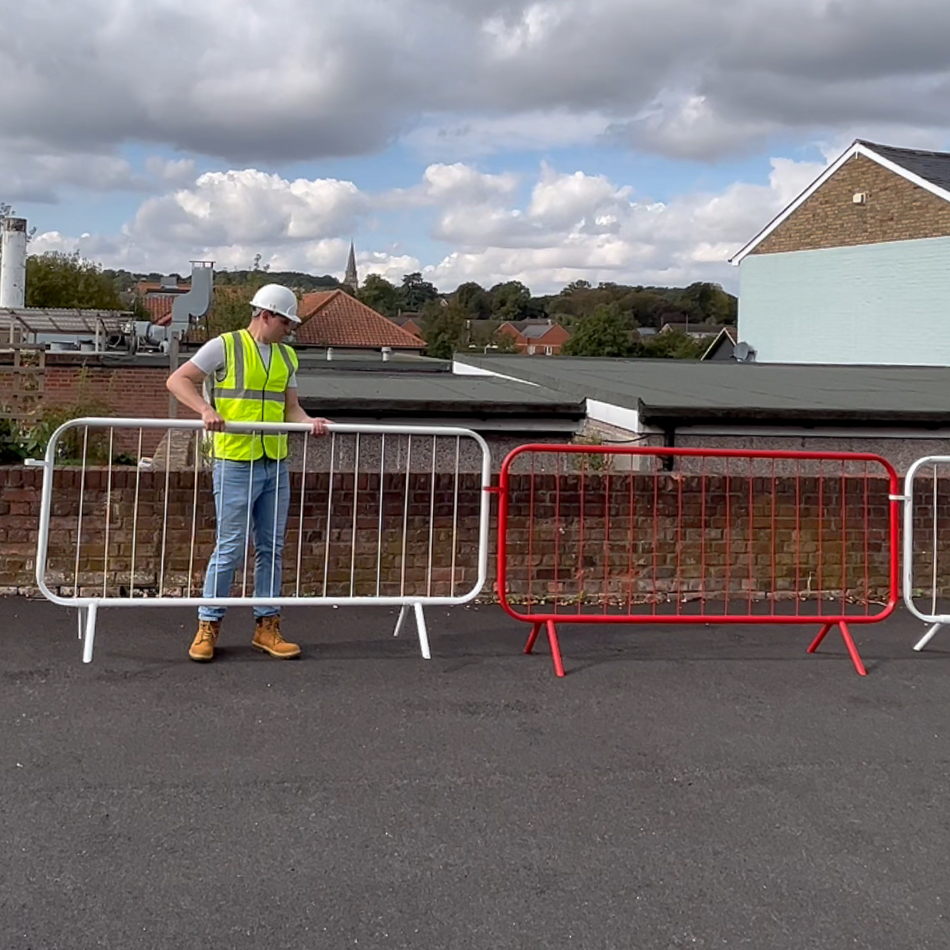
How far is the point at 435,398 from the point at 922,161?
79.2ft

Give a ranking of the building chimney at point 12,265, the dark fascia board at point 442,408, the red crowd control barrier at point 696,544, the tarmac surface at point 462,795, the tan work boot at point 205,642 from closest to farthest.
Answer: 1. the tarmac surface at point 462,795
2. the tan work boot at point 205,642
3. the red crowd control barrier at point 696,544
4. the dark fascia board at point 442,408
5. the building chimney at point 12,265

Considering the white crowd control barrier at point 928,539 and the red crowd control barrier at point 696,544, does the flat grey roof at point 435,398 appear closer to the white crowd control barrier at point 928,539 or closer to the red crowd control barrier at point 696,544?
the red crowd control barrier at point 696,544

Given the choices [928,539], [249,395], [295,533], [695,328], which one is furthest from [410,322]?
[249,395]

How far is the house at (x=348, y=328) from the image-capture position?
56.2 meters

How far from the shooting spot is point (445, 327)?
84.4 m

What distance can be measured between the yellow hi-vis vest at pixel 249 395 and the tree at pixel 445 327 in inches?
2869

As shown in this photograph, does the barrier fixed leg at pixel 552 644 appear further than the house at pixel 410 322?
No

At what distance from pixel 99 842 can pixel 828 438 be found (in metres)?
8.53

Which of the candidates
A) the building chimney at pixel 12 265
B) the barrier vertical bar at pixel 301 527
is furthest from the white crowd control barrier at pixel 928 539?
the building chimney at pixel 12 265

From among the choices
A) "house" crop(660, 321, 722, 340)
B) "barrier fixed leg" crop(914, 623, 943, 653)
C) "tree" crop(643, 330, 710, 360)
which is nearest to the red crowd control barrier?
"barrier fixed leg" crop(914, 623, 943, 653)

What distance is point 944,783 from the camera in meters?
4.47

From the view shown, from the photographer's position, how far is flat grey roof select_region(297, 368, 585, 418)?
10.5m

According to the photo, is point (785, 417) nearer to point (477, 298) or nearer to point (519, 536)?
point (519, 536)

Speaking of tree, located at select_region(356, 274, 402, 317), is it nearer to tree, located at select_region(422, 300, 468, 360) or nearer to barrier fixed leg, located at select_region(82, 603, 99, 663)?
tree, located at select_region(422, 300, 468, 360)
